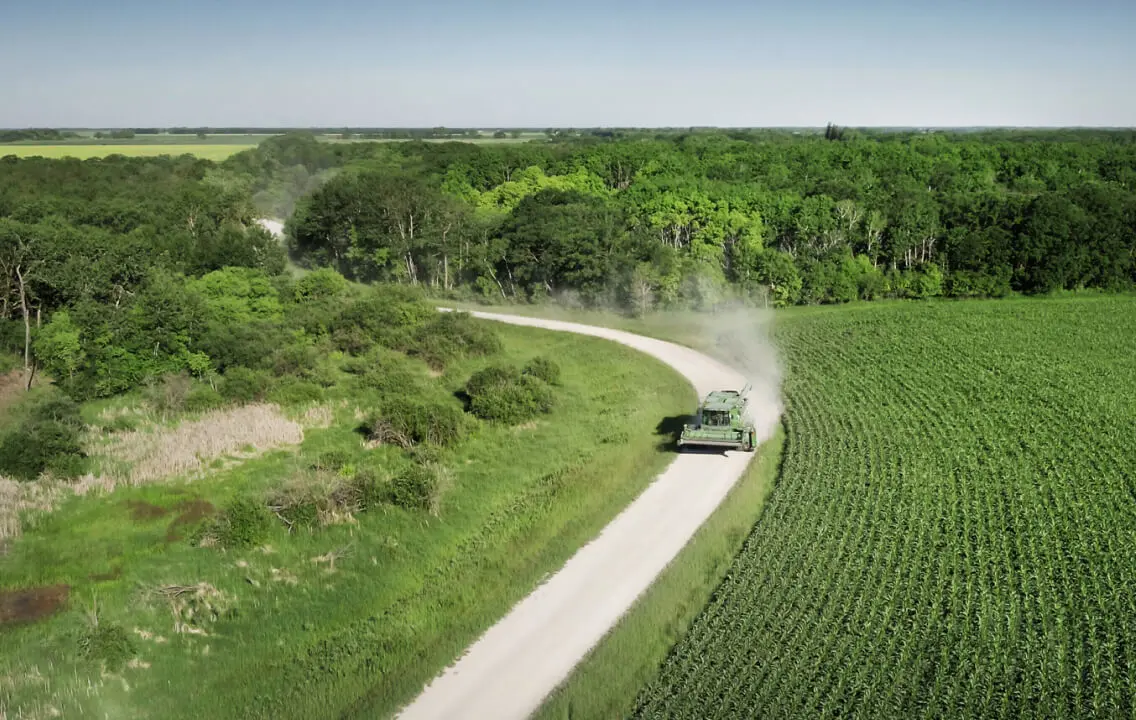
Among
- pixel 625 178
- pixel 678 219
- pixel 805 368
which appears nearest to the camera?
pixel 805 368

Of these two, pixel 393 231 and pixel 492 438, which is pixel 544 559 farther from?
pixel 393 231

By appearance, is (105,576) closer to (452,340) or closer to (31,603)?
(31,603)

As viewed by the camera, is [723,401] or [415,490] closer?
[415,490]

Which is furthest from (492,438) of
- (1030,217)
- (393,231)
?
(1030,217)

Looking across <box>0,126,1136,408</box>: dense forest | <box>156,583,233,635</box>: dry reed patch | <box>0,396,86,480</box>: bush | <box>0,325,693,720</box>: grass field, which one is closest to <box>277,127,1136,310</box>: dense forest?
<box>0,126,1136,408</box>: dense forest

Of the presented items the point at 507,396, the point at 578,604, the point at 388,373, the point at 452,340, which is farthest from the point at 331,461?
the point at 452,340

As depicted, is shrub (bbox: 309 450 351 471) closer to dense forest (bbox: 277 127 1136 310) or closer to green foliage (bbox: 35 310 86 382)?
green foliage (bbox: 35 310 86 382)

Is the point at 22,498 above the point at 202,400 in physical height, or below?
below
